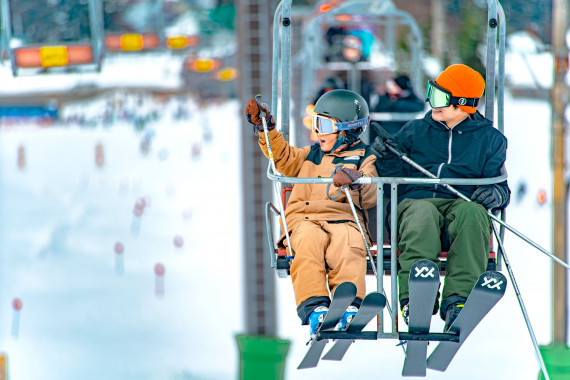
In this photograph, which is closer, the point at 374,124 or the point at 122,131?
the point at 374,124

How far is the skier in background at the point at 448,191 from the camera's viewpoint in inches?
136

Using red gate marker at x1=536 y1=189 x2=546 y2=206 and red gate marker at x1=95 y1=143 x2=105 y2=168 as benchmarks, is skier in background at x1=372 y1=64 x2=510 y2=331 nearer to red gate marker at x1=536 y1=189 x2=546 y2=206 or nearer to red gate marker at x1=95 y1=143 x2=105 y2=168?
red gate marker at x1=536 y1=189 x2=546 y2=206

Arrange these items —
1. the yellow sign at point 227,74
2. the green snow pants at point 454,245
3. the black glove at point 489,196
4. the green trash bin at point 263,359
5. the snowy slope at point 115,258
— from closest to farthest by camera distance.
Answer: the green snow pants at point 454,245
the black glove at point 489,196
the green trash bin at point 263,359
the snowy slope at point 115,258
the yellow sign at point 227,74

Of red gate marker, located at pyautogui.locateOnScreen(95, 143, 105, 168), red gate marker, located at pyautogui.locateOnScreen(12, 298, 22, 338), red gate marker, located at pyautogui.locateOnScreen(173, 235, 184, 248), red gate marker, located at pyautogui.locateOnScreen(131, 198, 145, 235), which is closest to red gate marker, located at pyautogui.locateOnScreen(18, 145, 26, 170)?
red gate marker, located at pyautogui.locateOnScreen(95, 143, 105, 168)

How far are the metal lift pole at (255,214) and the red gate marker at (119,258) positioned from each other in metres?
8.64

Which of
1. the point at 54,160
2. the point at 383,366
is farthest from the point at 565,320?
the point at 54,160

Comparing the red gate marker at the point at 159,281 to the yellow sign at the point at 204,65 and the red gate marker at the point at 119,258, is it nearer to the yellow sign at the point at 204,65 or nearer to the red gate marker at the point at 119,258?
the red gate marker at the point at 119,258

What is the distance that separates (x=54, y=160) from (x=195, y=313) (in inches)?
712

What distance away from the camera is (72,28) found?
663cm

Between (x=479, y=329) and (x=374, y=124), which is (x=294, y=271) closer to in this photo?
(x=374, y=124)

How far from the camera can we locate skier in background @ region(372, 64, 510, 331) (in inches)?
136

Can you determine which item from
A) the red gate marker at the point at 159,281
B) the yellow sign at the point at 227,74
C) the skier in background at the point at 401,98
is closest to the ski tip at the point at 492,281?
the skier in background at the point at 401,98

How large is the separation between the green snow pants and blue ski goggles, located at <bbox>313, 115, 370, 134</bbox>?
466mm

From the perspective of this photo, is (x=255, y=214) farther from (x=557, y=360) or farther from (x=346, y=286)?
(x=346, y=286)
